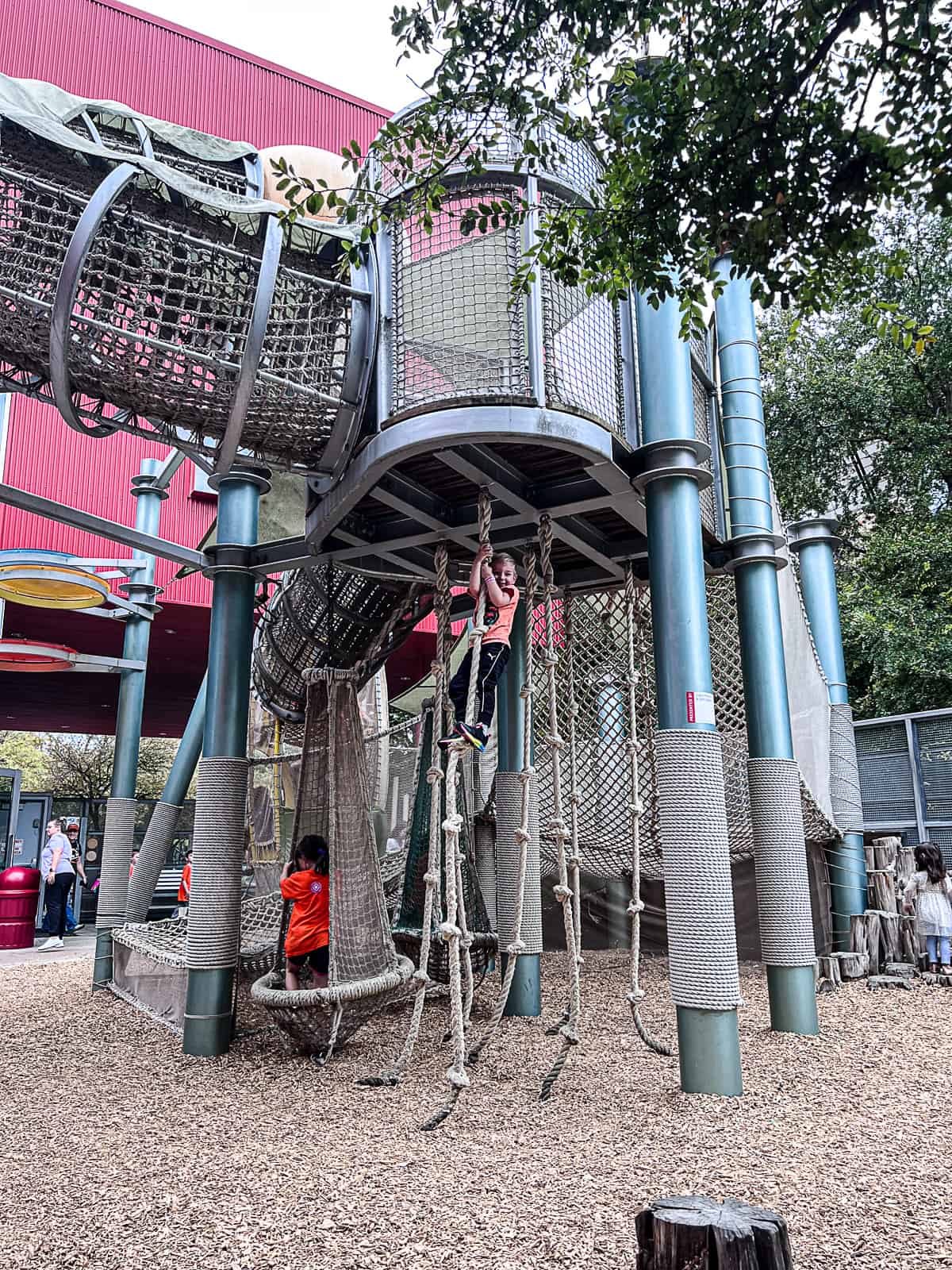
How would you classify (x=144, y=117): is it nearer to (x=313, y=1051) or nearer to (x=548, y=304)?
(x=548, y=304)

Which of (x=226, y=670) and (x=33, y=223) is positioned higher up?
(x=33, y=223)

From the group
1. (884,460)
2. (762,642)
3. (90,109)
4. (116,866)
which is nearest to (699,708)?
(762,642)

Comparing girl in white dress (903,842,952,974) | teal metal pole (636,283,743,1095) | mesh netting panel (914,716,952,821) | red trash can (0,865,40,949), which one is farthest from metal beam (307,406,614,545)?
red trash can (0,865,40,949)

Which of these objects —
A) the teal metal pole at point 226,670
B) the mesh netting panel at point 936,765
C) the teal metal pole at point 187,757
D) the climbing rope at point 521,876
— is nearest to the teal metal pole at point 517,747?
the climbing rope at point 521,876

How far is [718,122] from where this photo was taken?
9.82 feet

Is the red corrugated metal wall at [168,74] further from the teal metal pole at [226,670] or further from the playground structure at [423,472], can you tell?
the playground structure at [423,472]

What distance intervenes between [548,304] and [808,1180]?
347cm

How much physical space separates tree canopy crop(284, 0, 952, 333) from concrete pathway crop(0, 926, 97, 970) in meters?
9.24

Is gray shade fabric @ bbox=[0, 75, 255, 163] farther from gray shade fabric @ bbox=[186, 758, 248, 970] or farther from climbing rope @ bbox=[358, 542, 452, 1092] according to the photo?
gray shade fabric @ bbox=[186, 758, 248, 970]

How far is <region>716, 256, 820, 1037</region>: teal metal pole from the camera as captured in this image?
17.3 ft

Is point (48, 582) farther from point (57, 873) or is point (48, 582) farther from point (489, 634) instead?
point (57, 873)

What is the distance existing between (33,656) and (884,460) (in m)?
13.3

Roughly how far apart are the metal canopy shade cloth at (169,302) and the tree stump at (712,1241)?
3368 millimetres

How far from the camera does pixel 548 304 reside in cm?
408
